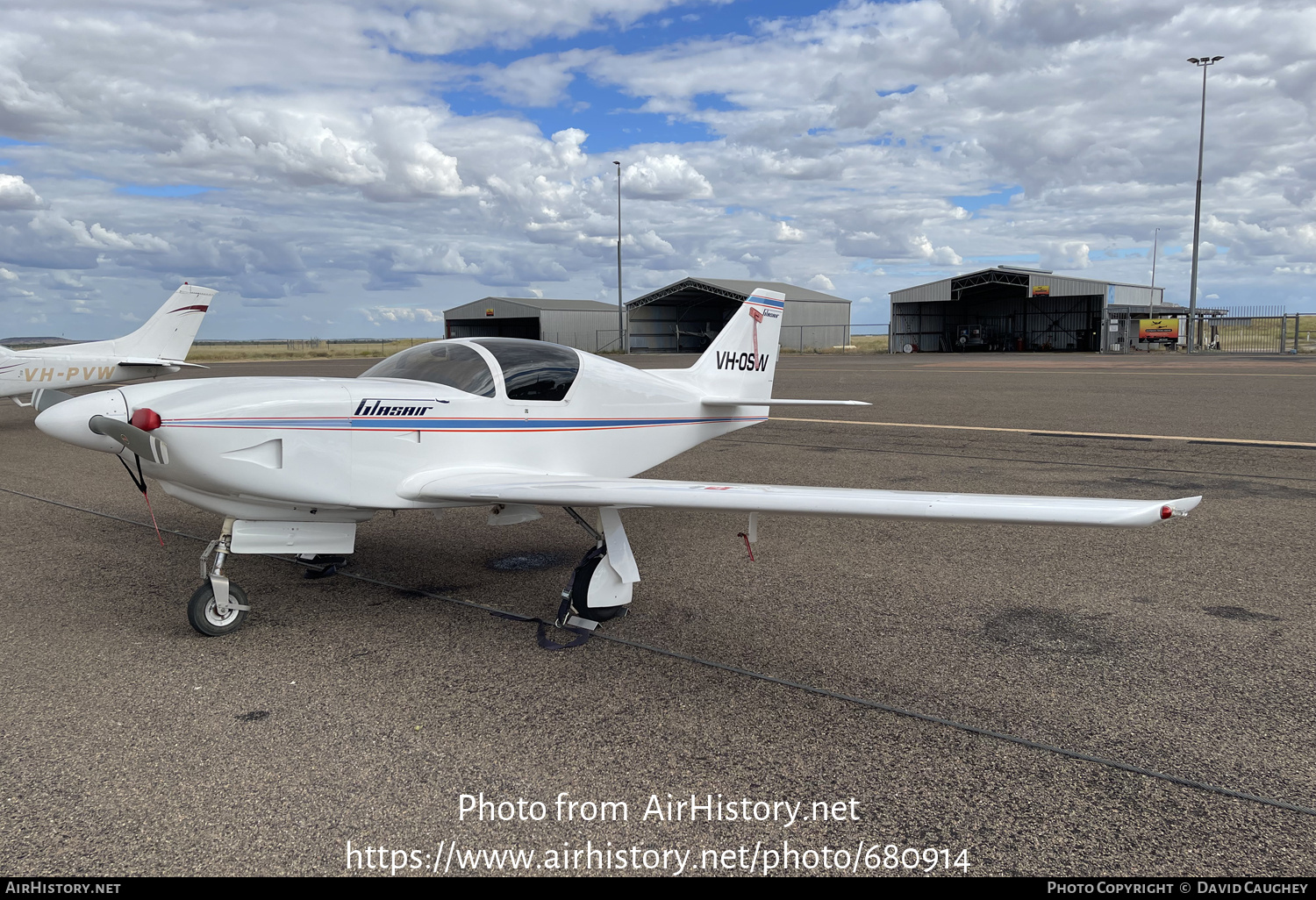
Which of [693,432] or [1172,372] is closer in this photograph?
[693,432]

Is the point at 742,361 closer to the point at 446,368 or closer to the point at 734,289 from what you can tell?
the point at 446,368

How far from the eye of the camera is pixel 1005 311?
58375mm

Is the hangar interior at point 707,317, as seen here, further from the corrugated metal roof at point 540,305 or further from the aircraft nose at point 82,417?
the aircraft nose at point 82,417

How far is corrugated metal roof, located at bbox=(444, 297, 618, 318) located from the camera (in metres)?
58.2

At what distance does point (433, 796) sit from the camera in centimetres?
299

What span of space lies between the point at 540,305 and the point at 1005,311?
107ft

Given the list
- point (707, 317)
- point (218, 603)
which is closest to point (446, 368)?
point (218, 603)

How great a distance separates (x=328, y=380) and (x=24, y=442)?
Result: 11.6 meters

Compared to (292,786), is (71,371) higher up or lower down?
higher up

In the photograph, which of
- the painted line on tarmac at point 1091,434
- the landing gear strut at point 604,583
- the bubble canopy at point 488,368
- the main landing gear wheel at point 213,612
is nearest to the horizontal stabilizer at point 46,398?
→ the main landing gear wheel at point 213,612

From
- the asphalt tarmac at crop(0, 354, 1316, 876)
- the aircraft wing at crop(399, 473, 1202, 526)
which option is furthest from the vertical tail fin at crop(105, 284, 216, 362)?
the aircraft wing at crop(399, 473, 1202, 526)

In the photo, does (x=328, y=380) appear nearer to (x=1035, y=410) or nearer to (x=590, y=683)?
(x=590, y=683)
